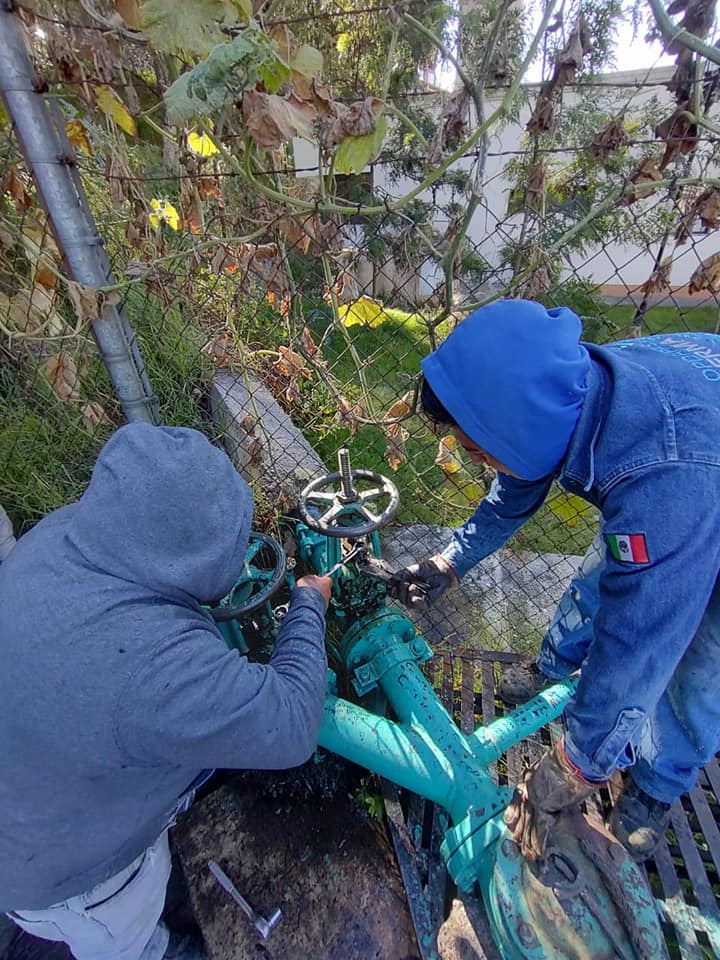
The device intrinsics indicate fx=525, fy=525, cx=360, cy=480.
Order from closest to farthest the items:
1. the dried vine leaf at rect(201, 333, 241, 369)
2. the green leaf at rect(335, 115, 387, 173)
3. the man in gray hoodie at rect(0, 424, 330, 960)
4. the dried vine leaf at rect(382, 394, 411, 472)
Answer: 1. the man in gray hoodie at rect(0, 424, 330, 960)
2. the green leaf at rect(335, 115, 387, 173)
3. the dried vine leaf at rect(382, 394, 411, 472)
4. the dried vine leaf at rect(201, 333, 241, 369)

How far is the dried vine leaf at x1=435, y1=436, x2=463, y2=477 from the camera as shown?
216 cm

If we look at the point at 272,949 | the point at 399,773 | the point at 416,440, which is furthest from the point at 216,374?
the point at 272,949

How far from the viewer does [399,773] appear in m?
1.55

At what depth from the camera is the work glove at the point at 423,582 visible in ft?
6.03

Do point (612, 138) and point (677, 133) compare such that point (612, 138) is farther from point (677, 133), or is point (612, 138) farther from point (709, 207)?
point (709, 207)

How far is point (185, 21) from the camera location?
1.09 metres

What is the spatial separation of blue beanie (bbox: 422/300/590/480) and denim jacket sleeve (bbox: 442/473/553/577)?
0.48 metres

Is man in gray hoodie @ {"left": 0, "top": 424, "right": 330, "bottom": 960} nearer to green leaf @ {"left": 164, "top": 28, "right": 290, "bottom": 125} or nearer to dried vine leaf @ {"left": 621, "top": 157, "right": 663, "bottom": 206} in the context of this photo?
green leaf @ {"left": 164, "top": 28, "right": 290, "bottom": 125}

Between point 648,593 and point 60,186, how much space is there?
5.55 ft

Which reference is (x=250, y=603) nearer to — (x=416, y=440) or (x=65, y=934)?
(x=65, y=934)

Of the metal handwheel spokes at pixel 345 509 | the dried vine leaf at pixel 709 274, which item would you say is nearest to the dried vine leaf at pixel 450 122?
the dried vine leaf at pixel 709 274

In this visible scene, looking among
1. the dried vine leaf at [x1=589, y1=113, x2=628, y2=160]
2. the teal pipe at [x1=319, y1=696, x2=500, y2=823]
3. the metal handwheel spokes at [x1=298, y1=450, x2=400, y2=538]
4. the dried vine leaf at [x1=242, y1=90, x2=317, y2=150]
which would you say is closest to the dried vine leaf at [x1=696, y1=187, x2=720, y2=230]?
the dried vine leaf at [x1=589, y1=113, x2=628, y2=160]

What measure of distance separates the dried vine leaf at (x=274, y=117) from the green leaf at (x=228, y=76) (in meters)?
0.02

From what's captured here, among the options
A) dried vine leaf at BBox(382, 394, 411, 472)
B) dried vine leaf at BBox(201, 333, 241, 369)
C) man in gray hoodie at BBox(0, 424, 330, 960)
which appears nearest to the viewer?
man in gray hoodie at BBox(0, 424, 330, 960)
